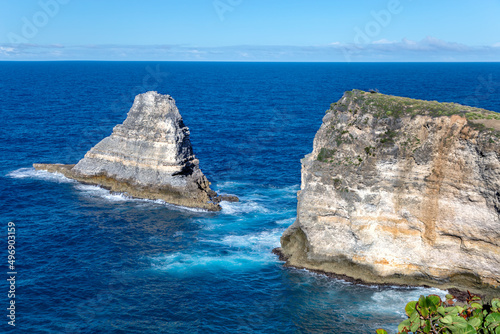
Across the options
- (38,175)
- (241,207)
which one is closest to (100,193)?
(38,175)

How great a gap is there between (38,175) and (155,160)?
21.9 m

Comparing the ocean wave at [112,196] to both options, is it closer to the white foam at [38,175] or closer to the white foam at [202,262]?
the white foam at [38,175]

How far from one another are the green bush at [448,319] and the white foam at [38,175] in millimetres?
62563

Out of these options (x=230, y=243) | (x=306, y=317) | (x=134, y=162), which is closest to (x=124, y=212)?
(x=134, y=162)

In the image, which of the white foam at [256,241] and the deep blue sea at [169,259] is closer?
the deep blue sea at [169,259]

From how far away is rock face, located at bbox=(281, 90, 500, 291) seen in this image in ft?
130

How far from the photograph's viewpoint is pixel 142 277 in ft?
147

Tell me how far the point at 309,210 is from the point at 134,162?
99.8 ft

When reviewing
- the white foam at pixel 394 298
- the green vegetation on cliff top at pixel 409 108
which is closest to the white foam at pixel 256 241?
the white foam at pixel 394 298

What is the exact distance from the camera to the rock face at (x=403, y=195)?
39.6 metres

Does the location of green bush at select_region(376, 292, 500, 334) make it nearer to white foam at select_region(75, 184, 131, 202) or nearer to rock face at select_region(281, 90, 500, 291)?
rock face at select_region(281, 90, 500, 291)

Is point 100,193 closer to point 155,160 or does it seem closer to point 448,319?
point 155,160

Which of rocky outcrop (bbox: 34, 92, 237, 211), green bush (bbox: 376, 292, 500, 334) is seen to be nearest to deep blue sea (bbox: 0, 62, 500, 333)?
rocky outcrop (bbox: 34, 92, 237, 211)

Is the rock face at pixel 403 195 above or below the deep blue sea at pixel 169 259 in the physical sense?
above
